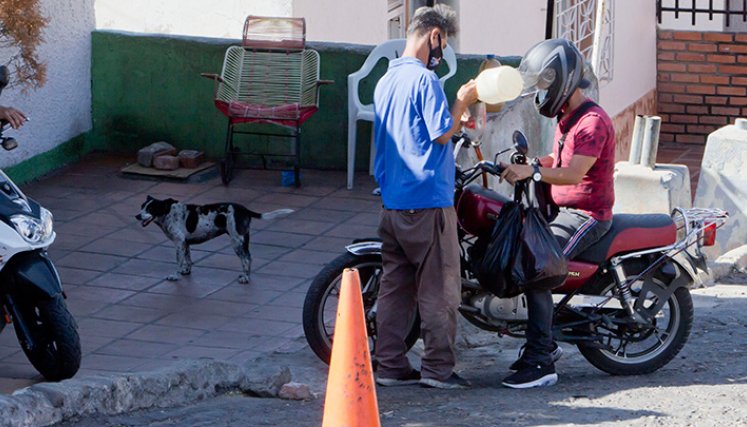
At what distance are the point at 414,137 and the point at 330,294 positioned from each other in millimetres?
896

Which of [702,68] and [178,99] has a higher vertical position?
[702,68]

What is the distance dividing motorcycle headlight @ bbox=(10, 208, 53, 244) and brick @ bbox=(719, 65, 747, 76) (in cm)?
1086

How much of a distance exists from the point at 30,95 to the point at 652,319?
17.7 feet

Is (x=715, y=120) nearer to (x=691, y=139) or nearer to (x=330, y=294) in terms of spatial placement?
(x=691, y=139)

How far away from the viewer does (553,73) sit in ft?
20.3

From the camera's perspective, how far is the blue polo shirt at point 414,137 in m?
5.77

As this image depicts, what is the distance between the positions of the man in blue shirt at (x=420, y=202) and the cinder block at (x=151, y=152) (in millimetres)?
4593

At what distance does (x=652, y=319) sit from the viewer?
6.47 metres

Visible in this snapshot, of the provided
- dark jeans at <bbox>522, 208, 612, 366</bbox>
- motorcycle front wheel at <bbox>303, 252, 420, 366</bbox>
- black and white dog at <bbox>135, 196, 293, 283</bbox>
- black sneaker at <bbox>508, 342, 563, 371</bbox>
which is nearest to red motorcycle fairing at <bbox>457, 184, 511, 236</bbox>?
dark jeans at <bbox>522, 208, 612, 366</bbox>

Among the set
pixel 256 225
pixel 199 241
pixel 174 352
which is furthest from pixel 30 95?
pixel 174 352

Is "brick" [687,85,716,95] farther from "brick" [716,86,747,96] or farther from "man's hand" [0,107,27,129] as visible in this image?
"man's hand" [0,107,27,129]

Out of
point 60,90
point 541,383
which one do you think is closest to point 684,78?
point 60,90

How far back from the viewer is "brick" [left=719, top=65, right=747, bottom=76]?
50.6 feet

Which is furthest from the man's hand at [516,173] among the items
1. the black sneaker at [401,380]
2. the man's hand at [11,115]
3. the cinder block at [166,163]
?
the cinder block at [166,163]
